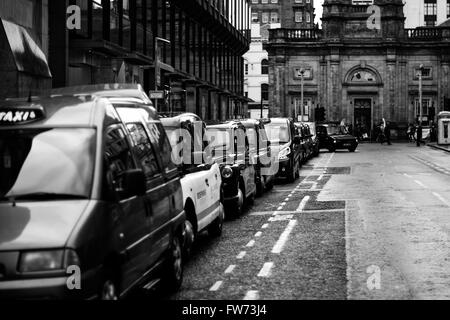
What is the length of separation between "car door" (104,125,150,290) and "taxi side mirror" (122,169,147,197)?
2.6 inches

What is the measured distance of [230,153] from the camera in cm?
1705

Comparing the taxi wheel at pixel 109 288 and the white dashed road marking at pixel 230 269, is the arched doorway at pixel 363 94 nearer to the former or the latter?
the white dashed road marking at pixel 230 269

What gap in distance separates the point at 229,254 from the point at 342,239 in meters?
2.22

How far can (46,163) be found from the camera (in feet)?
21.7

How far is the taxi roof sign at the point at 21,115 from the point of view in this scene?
22.6 feet

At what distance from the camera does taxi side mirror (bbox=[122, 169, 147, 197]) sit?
266 inches

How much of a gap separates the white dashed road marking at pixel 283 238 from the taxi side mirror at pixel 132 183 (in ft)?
16.9

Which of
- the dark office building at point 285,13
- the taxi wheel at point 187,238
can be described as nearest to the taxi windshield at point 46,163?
the taxi wheel at point 187,238

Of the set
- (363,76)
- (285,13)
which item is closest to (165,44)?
(363,76)

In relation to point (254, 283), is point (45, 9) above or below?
above

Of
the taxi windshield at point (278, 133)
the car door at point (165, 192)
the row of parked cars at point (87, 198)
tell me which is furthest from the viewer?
the taxi windshield at point (278, 133)

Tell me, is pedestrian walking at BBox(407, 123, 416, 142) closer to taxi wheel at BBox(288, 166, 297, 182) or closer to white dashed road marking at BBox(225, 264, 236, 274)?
taxi wheel at BBox(288, 166, 297, 182)

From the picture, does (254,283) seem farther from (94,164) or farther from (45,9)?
(45,9)

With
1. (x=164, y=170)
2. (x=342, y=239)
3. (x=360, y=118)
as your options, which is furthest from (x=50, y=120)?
(x=360, y=118)
